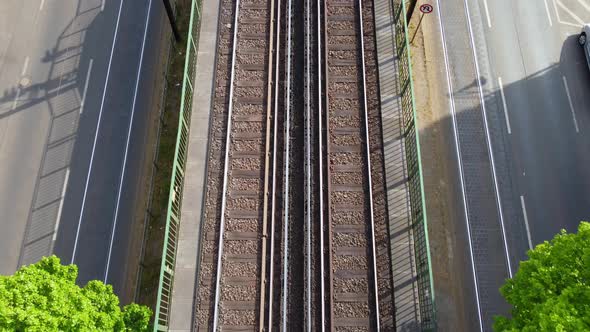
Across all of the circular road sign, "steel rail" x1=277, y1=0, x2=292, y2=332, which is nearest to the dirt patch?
the circular road sign

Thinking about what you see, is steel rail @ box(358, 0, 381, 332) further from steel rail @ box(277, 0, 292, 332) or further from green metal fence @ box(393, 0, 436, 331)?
steel rail @ box(277, 0, 292, 332)

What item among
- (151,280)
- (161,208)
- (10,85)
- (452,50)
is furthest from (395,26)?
(10,85)

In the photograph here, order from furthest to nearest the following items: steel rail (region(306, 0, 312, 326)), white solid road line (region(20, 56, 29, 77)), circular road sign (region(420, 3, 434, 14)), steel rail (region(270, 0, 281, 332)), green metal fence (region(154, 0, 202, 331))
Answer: white solid road line (region(20, 56, 29, 77))
circular road sign (region(420, 3, 434, 14))
steel rail (region(306, 0, 312, 326))
steel rail (region(270, 0, 281, 332))
green metal fence (region(154, 0, 202, 331))

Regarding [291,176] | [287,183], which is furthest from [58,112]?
[287,183]

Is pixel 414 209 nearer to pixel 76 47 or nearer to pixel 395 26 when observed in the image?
pixel 395 26

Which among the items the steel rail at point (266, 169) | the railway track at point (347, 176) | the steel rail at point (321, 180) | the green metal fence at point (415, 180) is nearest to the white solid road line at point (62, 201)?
the steel rail at point (266, 169)

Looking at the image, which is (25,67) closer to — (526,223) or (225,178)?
(225,178)

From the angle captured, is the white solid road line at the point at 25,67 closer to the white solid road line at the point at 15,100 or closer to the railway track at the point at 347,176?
the white solid road line at the point at 15,100
